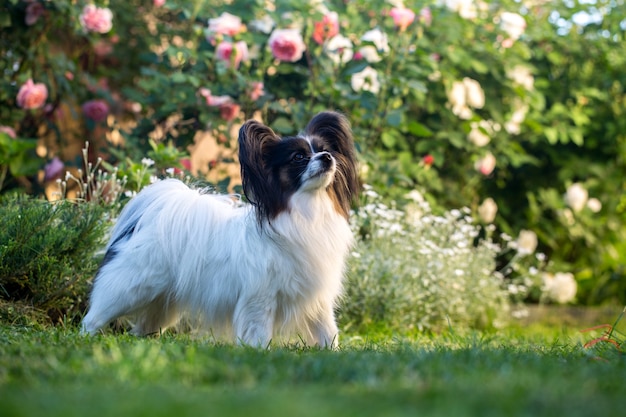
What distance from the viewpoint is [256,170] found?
11.9 feet

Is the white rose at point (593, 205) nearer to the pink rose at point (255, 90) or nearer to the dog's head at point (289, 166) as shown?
the pink rose at point (255, 90)

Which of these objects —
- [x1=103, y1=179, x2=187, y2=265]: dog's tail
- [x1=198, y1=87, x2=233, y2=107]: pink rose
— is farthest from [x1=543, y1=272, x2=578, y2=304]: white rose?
[x1=103, y1=179, x2=187, y2=265]: dog's tail

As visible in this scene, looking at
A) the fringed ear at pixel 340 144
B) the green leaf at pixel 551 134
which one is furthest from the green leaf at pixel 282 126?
the green leaf at pixel 551 134

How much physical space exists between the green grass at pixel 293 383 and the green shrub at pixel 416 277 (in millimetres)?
2122

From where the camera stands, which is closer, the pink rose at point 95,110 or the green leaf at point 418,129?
the green leaf at point 418,129

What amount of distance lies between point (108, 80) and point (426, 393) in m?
6.21

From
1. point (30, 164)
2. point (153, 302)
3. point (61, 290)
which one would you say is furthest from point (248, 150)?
point (30, 164)

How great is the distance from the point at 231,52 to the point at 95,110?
1.59m

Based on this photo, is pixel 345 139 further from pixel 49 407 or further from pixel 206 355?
pixel 49 407

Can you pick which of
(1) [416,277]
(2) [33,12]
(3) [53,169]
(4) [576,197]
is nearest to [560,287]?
(4) [576,197]

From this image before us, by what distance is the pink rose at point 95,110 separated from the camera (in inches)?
260

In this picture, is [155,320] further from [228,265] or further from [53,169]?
[53,169]

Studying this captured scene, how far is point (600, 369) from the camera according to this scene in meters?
2.65

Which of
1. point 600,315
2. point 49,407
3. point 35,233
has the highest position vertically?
point 49,407
